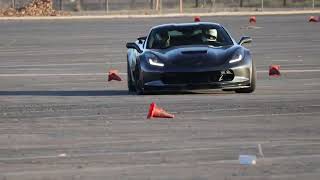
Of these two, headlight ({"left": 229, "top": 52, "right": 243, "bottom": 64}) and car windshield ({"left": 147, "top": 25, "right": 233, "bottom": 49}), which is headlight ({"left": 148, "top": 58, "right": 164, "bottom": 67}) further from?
headlight ({"left": 229, "top": 52, "right": 243, "bottom": 64})

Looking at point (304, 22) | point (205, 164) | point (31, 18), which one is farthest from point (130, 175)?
point (31, 18)

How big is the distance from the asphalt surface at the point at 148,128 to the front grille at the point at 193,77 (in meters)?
0.29

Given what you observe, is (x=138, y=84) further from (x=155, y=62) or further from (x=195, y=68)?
(x=195, y=68)

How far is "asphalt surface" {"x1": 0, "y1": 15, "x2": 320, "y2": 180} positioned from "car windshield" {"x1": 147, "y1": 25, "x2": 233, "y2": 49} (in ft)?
3.09

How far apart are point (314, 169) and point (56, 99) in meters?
8.51

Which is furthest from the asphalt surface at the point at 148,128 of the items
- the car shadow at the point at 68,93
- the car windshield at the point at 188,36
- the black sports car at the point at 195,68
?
the car windshield at the point at 188,36

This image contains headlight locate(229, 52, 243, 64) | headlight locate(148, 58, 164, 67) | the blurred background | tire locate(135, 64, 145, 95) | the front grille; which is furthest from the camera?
the blurred background

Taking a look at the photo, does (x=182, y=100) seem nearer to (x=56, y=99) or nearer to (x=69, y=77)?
(x=56, y=99)

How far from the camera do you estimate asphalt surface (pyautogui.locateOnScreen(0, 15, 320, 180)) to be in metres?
9.83

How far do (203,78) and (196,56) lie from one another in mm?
420

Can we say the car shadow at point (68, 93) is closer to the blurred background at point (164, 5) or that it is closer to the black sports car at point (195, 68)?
the black sports car at point (195, 68)

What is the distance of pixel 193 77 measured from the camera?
1711cm

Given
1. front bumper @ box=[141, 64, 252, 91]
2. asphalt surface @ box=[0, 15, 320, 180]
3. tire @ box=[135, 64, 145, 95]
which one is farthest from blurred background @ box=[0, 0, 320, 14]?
front bumper @ box=[141, 64, 252, 91]

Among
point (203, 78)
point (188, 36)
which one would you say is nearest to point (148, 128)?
point (203, 78)
